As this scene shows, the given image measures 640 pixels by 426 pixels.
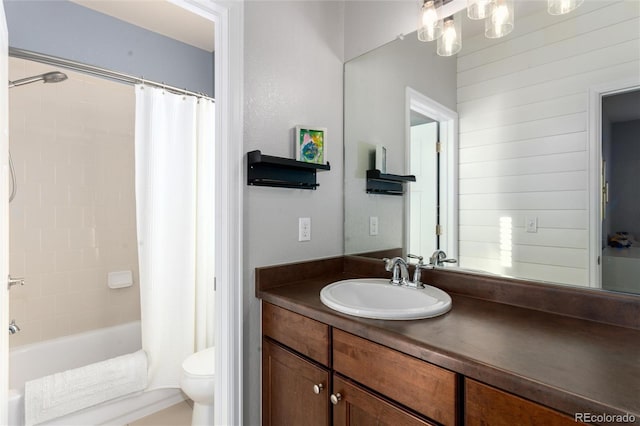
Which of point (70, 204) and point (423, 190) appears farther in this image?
point (70, 204)

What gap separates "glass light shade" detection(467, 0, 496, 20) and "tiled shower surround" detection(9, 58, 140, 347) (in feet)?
7.70

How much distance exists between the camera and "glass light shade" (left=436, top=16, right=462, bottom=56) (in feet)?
4.29

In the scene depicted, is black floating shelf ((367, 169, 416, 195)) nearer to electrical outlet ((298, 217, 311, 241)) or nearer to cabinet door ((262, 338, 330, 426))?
electrical outlet ((298, 217, 311, 241))

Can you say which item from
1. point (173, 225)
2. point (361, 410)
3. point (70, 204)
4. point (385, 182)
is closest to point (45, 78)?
point (70, 204)

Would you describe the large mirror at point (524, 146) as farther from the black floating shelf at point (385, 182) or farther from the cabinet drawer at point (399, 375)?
the cabinet drawer at point (399, 375)

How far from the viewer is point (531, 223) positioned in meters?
1.14

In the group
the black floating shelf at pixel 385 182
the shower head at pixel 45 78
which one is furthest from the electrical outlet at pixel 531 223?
the shower head at pixel 45 78

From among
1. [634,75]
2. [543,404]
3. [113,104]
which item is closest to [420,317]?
[543,404]

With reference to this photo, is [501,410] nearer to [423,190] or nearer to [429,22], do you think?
[423,190]

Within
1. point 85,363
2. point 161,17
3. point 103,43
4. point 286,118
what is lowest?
point 85,363

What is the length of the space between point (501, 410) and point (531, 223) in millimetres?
717

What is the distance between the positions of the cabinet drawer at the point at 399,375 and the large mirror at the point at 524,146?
610 mm

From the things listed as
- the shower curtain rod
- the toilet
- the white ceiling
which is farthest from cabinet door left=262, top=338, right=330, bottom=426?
the white ceiling

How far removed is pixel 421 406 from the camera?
31.5 inches
